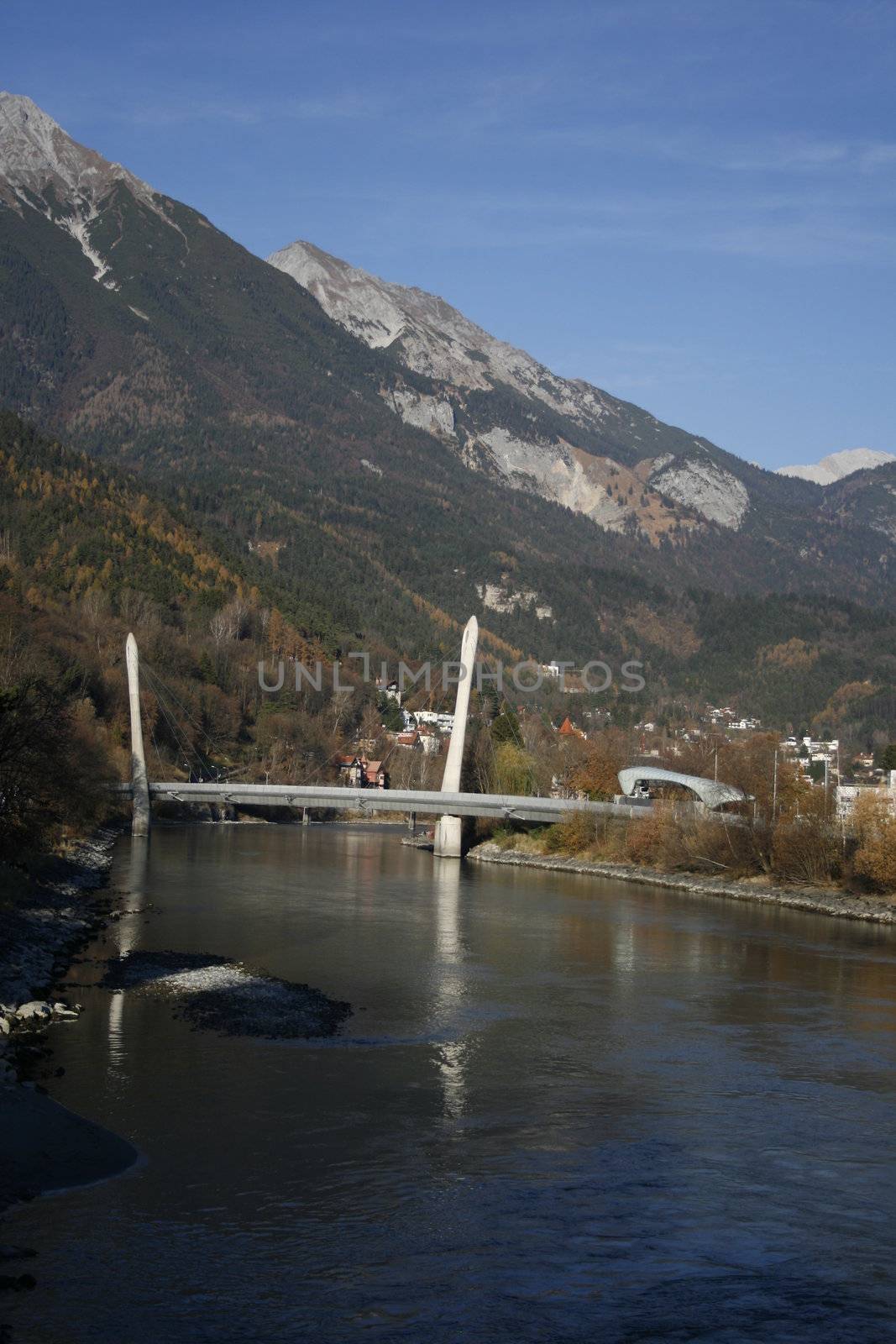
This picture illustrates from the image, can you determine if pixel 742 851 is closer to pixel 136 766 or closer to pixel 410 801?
pixel 410 801

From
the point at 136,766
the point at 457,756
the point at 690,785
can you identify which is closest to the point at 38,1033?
the point at 457,756

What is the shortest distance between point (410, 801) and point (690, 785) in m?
13.2

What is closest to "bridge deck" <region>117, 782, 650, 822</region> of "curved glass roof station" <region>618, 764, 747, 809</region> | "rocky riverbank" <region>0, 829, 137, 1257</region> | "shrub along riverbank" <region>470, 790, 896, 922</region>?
"shrub along riverbank" <region>470, 790, 896, 922</region>

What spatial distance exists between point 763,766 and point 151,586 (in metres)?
62.4

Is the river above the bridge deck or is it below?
below

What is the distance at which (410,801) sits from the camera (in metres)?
61.9

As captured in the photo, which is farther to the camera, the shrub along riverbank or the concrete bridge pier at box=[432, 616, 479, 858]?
the concrete bridge pier at box=[432, 616, 479, 858]

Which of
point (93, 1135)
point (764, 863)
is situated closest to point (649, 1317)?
point (93, 1135)

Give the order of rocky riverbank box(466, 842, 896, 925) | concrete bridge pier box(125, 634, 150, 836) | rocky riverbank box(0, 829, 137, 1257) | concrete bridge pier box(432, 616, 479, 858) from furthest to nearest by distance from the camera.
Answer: concrete bridge pier box(125, 634, 150, 836) → concrete bridge pier box(432, 616, 479, 858) → rocky riverbank box(466, 842, 896, 925) → rocky riverbank box(0, 829, 137, 1257)

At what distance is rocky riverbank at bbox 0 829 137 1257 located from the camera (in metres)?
13.9

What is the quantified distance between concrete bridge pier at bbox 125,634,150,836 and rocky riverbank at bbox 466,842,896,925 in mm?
16631

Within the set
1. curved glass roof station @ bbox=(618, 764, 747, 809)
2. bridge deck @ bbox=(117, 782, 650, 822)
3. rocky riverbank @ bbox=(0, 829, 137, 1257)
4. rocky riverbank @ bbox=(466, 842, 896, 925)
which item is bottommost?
rocky riverbank @ bbox=(466, 842, 896, 925)

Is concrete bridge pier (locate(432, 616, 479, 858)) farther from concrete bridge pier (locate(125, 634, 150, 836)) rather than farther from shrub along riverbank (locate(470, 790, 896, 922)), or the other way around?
concrete bridge pier (locate(125, 634, 150, 836))

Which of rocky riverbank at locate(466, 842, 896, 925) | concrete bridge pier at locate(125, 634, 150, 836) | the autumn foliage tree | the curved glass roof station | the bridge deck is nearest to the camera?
rocky riverbank at locate(466, 842, 896, 925)
